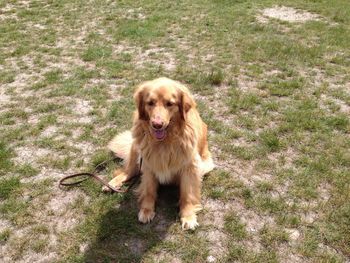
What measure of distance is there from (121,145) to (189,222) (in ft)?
4.76

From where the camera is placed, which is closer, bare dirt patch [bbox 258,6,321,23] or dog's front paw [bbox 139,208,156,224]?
dog's front paw [bbox 139,208,156,224]

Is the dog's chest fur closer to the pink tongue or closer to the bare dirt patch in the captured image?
the pink tongue

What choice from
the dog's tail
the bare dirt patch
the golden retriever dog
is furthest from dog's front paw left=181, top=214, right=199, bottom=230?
the bare dirt patch

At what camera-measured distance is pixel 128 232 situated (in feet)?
12.9

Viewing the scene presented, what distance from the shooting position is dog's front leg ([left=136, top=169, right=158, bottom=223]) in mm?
4039

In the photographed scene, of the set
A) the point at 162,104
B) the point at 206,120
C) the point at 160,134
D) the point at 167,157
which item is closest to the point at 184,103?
the point at 162,104

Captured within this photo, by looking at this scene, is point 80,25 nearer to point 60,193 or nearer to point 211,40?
point 211,40

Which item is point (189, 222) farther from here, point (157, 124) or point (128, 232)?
point (157, 124)

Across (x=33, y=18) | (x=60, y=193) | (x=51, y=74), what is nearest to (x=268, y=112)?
(x=60, y=193)

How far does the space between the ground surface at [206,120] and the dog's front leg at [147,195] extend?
112mm

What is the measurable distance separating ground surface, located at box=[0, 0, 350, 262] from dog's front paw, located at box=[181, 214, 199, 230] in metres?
0.07

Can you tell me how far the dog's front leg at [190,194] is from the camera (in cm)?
404

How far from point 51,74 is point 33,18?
3.94 metres

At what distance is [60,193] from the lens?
447cm
